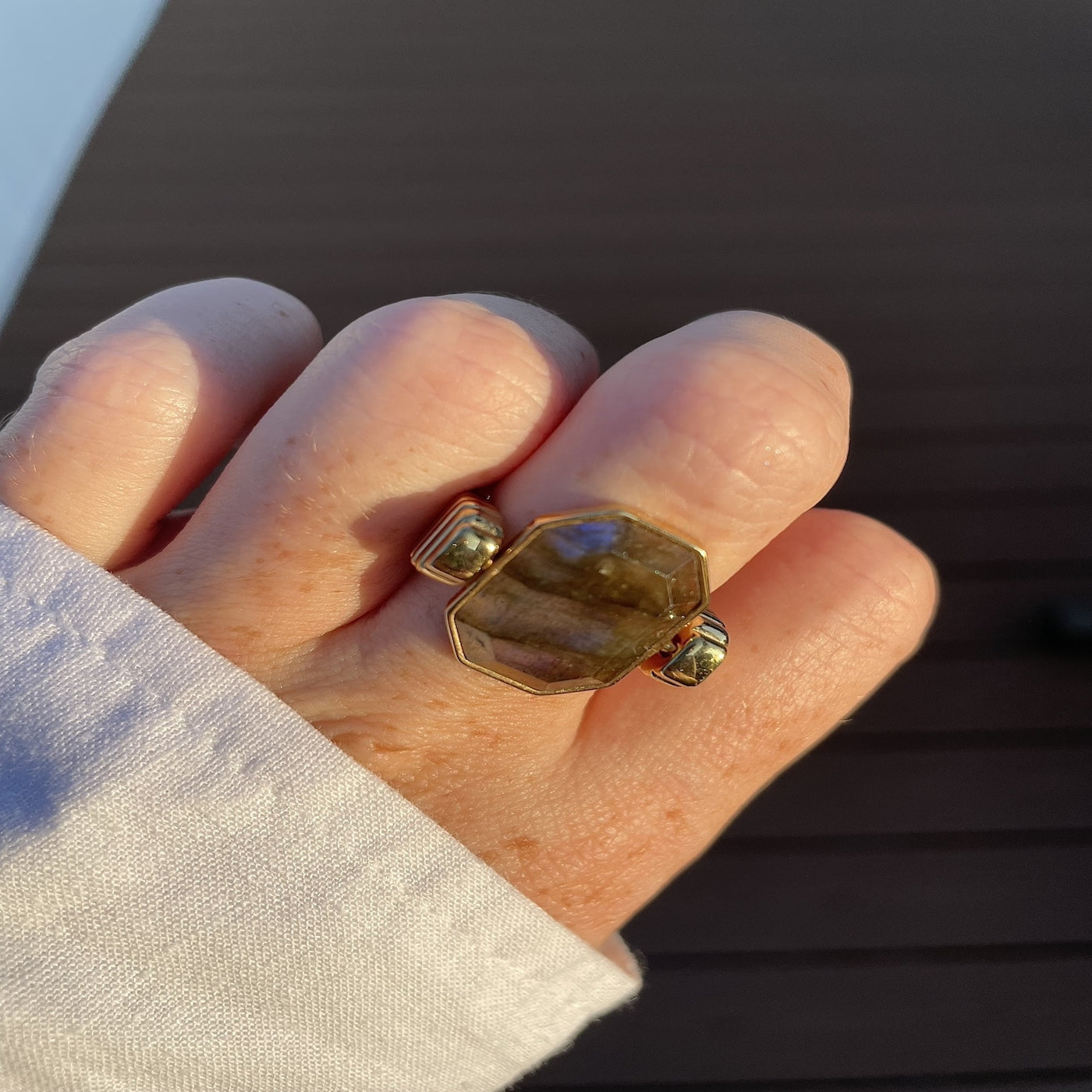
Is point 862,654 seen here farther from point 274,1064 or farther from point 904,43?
point 904,43

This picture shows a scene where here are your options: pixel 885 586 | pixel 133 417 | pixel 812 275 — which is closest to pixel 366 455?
pixel 133 417

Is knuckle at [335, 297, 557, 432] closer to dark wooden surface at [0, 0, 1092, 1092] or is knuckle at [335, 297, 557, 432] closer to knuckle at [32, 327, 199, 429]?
knuckle at [32, 327, 199, 429]

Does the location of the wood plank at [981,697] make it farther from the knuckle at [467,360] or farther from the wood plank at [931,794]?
the knuckle at [467,360]

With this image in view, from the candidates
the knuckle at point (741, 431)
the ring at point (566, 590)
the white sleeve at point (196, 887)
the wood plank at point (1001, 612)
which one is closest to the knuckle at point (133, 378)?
the white sleeve at point (196, 887)

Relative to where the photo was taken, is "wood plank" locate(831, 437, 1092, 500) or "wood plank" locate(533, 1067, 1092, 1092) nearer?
"wood plank" locate(533, 1067, 1092, 1092)

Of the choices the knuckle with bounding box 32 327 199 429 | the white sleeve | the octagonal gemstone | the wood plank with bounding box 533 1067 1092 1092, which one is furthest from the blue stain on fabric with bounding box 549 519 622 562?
the wood plank with bounding box 533 1067 1092 1092

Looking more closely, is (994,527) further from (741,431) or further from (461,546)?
(461,546)
